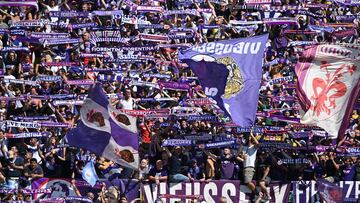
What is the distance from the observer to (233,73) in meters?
35.5

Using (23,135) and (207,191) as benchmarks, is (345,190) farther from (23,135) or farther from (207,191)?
(23,135)

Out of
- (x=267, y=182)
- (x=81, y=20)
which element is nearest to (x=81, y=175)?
(x=267, y=182)

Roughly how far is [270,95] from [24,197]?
7.35 metres

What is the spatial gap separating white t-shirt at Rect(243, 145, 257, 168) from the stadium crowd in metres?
0.03

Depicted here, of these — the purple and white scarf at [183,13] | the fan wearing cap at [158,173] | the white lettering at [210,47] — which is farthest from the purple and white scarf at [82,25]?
the white lettering at [210,47]

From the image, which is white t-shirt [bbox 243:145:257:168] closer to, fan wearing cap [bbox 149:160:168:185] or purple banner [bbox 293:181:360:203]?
purple banner [bbox 293:181:360:203]

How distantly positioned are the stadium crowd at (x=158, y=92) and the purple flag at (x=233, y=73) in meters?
3.11

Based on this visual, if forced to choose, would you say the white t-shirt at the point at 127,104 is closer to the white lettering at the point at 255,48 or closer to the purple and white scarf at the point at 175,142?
the purple and white scarf at the point at 175,142

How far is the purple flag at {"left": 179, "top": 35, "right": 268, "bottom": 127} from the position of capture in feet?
115

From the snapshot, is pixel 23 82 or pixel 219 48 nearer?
pixel 219 48

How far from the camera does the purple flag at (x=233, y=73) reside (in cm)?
3516

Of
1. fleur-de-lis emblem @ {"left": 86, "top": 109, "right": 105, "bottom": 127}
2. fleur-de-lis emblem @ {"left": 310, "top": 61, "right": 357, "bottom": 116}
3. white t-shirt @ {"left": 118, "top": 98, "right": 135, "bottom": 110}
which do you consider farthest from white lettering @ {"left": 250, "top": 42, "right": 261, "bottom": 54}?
white t-shirt @ {"left": 118, "top": 98, "right": 135, "bottom": 110}

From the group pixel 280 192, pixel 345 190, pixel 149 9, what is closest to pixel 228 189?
pixel 280 192

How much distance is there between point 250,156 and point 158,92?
→ 13.4 feet
